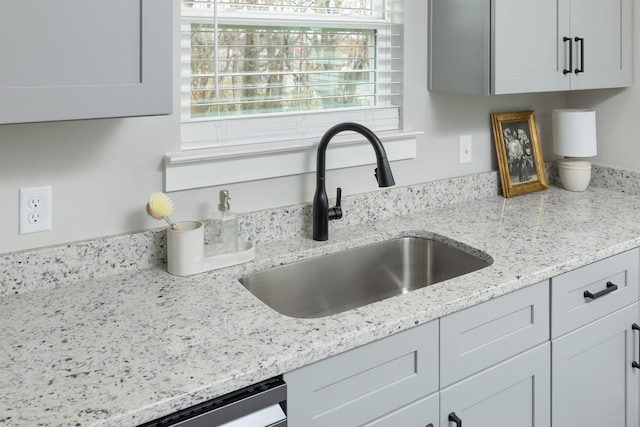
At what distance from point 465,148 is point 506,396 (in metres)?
1.05

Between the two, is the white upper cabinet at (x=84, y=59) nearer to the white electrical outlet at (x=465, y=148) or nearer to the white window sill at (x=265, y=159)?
the white window sill at (x=265, y=159)

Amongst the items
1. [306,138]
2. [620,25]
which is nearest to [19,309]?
[306,138]

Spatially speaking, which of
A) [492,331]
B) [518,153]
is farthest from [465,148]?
[492,331]

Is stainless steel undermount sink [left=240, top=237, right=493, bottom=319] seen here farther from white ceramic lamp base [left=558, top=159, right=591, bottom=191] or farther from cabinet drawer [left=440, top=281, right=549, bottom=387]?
white ceramic lamp base [left=558, top=159, right=591, bottom=191]

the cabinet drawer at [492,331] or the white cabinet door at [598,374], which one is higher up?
the cabinet drawer at [492,331]

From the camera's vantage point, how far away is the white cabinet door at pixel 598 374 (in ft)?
5.53

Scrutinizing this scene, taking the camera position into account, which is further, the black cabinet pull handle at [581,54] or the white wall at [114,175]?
the black cabinet pull handle at [581,54]

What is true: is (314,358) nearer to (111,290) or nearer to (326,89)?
(111,290)

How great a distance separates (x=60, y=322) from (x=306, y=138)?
933 mm

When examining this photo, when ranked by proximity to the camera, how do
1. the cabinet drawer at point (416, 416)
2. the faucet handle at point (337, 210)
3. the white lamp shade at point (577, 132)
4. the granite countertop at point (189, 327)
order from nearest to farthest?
the granite countertop at point (189, 327) < the cabinet drawer at point (416, 416) < the faucet handle at point (337, 210) < the white lamp shade at point (577, 132)

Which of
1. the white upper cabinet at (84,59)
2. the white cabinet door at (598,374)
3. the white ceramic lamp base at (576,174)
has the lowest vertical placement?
the white cabinet door at (598,374)

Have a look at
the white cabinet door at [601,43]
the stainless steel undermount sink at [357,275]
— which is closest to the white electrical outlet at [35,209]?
the stainless steel undermount sink at [357,275]

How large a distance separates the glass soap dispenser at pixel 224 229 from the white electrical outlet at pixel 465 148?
102cm

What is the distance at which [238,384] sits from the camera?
1.07 m
